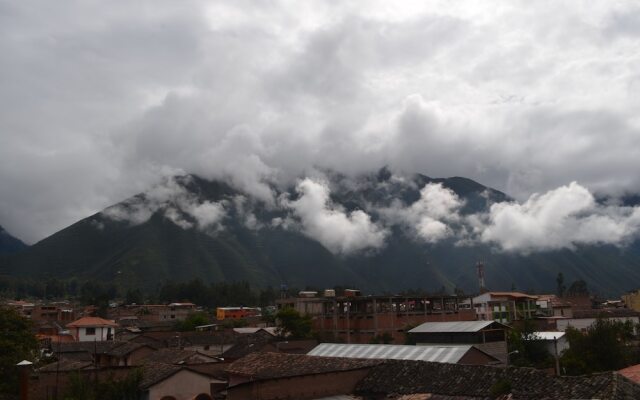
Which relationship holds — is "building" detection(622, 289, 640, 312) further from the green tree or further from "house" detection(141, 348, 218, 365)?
"house" detection(141, 348, 218, 365)

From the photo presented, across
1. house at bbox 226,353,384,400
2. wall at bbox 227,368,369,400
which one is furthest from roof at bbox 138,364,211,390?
wall at bbox 227,368,369,400

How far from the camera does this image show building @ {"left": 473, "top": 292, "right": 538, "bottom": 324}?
82375 millimetres

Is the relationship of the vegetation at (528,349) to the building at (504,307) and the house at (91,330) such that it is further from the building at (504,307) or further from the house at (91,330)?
the house at (91,330)

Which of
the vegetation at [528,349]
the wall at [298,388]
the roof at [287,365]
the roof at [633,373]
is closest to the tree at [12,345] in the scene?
the roof at [287,365]

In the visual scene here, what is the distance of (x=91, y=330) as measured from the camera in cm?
6731

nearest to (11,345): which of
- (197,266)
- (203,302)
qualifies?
(203,302)

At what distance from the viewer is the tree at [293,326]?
6197 centimetres

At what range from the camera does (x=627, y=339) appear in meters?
48.3

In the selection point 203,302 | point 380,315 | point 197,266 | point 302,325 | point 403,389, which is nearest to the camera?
point 403,389

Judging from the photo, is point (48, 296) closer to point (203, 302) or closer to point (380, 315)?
point (203, 302)

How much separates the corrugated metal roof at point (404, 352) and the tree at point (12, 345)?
53.9 ft

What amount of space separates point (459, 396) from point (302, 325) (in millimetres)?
42213

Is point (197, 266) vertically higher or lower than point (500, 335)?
higher

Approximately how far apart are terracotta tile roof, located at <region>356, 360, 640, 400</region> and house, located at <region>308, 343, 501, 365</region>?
12.4 feet
